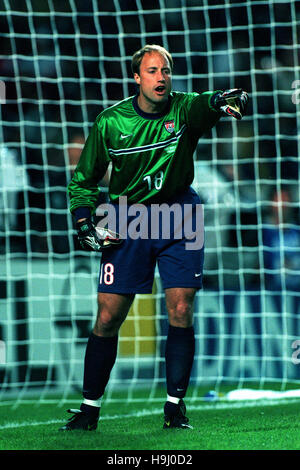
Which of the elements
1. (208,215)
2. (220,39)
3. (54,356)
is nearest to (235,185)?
(208,215)

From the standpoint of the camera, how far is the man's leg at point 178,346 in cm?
388

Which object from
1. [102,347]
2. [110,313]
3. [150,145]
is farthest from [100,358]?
[150,145]

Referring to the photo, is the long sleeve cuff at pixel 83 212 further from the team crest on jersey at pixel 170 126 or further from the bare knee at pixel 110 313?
the team crest on jersey at pixel 170 126

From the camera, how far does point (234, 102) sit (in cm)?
372

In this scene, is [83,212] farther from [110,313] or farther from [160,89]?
[160,89]

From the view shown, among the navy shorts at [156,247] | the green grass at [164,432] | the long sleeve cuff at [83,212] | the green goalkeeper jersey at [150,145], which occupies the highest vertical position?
the green goalkeeper jersey at [150,145]

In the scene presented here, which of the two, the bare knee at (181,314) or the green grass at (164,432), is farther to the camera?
the bare knee at (181,314)

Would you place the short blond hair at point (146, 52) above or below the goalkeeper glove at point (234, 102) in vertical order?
above

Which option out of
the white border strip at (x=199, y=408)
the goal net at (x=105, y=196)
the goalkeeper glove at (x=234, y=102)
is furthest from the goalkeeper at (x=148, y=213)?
the goal net at (x=105, y=196)

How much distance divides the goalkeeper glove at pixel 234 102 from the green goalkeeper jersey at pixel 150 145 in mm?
142

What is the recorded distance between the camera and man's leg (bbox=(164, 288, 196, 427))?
153 inches

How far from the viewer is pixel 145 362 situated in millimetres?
6613

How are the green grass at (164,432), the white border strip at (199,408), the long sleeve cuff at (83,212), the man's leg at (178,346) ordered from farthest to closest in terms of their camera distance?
the white border strip at (199,408) → the long sleeve cuff at (83,212) → the man's leg at (178,346) → the green grass at (164,432)

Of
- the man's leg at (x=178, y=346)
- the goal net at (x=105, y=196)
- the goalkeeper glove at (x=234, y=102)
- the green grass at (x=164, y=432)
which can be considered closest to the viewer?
the green grass at (x=164, y=432)
